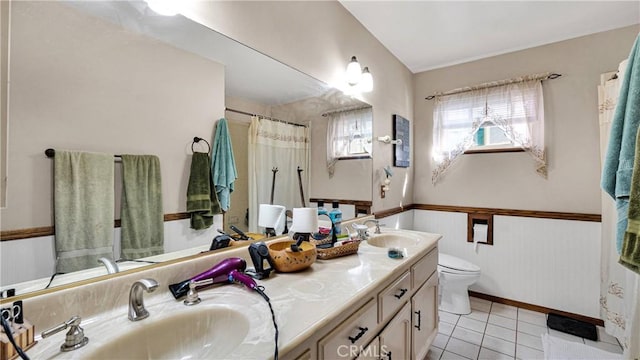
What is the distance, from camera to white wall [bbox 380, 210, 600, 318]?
2.11 m

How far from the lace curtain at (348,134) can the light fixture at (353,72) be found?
214 mm

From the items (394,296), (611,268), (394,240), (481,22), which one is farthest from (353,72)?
(611,268)

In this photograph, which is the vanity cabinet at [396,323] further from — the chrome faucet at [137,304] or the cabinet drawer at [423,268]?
the chrome faucet at [137,304]

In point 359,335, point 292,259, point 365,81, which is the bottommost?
point 359,335

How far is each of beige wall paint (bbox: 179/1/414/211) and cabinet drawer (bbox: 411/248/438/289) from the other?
63cm

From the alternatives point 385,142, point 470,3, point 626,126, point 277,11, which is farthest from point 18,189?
point 470,3

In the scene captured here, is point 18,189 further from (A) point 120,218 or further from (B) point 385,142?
(B) point 385,142

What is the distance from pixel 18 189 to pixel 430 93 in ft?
9.97

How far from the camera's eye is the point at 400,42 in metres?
2.27

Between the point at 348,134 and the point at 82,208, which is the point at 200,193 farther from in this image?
the point at 348,134

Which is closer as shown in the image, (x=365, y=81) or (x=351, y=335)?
(x=351, y=335)

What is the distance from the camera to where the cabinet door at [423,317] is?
1.38 meters

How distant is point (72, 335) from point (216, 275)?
38cm

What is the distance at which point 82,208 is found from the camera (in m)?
0.75
